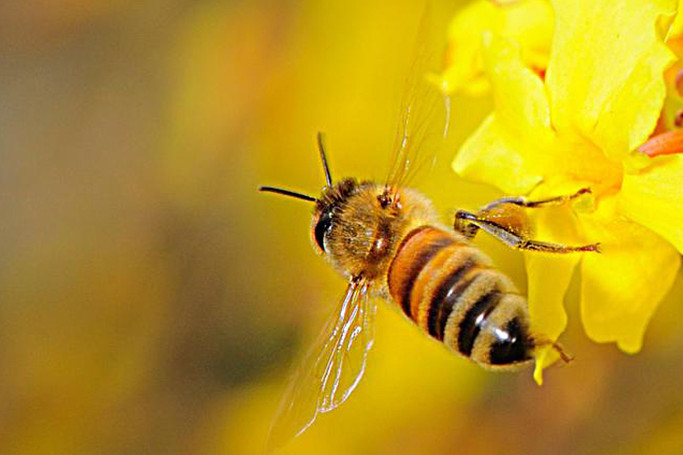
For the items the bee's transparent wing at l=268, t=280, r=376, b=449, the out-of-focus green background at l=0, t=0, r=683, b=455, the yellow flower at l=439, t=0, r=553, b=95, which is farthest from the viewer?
the out-of-focus green background at l=0, t=0, r=683, b=455

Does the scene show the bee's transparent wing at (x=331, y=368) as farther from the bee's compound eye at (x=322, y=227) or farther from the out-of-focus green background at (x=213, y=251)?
the out-of-focus green background at (x=213, y=251)

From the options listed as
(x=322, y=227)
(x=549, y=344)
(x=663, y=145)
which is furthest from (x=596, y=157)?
(x=322, y=227)

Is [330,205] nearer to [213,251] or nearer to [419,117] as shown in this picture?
[419,117]

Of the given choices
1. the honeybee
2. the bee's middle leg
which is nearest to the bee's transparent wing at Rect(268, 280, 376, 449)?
the honeybee

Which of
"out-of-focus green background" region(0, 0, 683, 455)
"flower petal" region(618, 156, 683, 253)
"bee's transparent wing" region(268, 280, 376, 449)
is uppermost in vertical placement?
"flower petal" region(618, 156, 683, 253)

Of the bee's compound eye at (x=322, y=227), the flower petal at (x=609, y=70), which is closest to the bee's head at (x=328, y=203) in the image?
the bee's compound eye at (x=322, y=227)

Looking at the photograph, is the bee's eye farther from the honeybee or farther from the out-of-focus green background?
the out-of-focus green background

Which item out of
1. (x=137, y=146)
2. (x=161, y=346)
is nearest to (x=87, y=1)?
(x=137, y=146)
